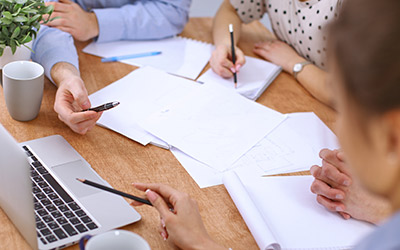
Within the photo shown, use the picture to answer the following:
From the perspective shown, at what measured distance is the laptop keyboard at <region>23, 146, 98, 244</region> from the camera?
935mm

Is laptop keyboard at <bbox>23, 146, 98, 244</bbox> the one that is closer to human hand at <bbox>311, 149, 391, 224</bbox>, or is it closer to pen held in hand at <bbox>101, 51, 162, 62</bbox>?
human hand at <bbox>311, 149, 391, 224</bbox>

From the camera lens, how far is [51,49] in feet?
4.79

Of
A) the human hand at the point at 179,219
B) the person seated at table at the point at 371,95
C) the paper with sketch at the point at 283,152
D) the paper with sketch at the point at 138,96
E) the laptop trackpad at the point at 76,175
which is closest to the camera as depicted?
the person seated at table at the point at 371,95

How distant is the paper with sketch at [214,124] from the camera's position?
124 cm

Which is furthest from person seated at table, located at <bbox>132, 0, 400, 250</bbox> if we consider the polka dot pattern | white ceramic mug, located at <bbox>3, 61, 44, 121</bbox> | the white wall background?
the white wall background

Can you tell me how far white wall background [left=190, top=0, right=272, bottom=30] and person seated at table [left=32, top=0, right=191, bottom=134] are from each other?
1.96 m

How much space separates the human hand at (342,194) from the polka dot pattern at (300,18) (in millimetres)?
565

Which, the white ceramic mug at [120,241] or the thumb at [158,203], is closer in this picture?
the white ceramic mug at [120,241]

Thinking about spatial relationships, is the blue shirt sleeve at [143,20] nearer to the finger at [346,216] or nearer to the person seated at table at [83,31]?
the person seated at table at [83,31]

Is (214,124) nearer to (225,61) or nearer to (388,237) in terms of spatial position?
(225,61)

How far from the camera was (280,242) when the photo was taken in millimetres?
979

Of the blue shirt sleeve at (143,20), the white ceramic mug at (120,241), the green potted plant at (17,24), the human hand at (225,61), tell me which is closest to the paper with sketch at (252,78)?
the human hand at (225,61)

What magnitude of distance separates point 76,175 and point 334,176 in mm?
550

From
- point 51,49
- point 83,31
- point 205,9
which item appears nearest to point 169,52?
point 83,31
